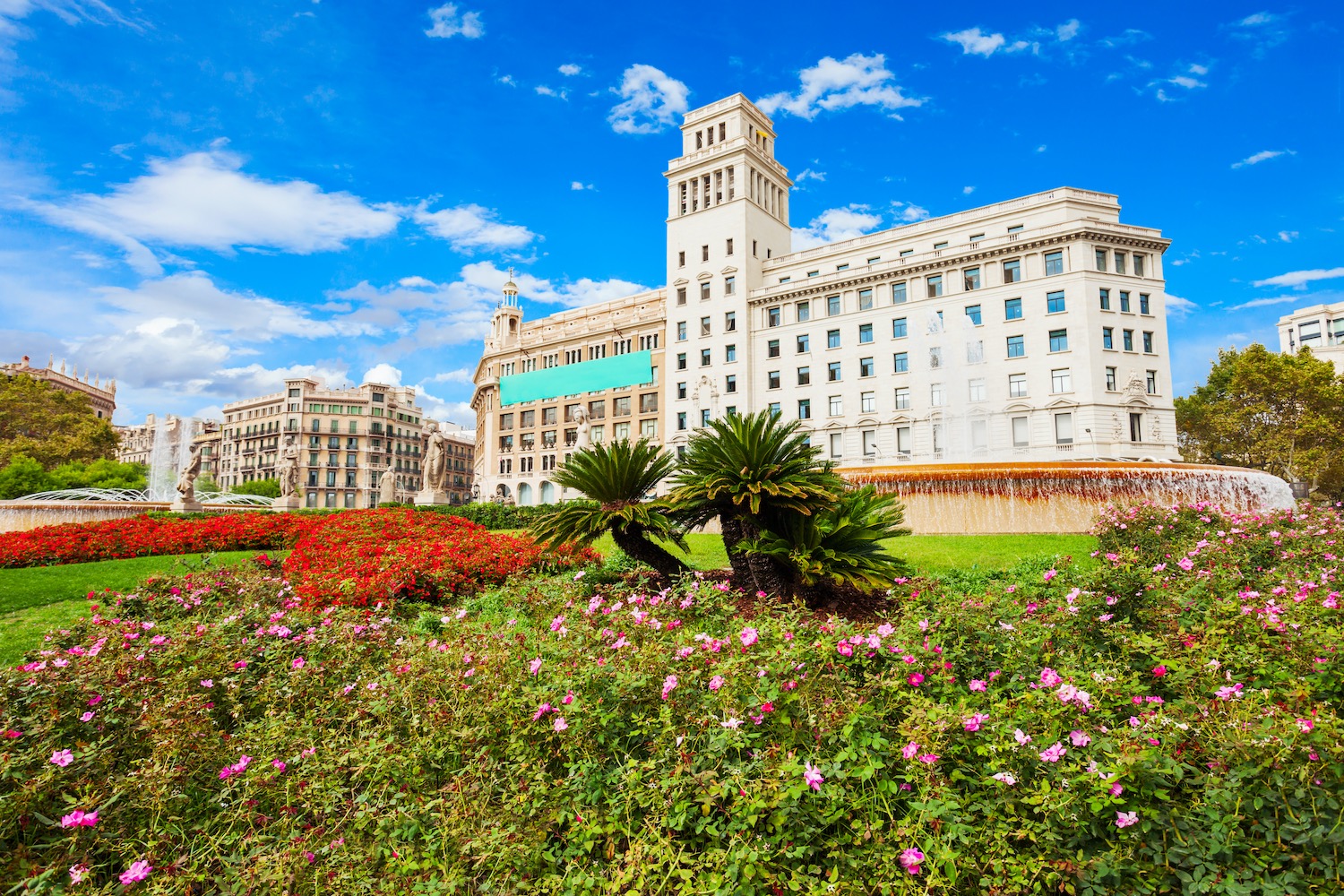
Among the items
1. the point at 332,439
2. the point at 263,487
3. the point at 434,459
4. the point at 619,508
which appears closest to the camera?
the point at 619,508

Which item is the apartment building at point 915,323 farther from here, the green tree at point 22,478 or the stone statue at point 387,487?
the green tree at point 22,478

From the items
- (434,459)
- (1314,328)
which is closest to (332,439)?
(434,459)

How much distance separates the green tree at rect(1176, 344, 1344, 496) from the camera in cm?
4388

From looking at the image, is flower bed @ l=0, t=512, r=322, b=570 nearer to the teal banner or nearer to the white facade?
the teal banner

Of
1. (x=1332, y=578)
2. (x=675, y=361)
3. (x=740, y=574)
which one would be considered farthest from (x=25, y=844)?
(x=675, y=361)

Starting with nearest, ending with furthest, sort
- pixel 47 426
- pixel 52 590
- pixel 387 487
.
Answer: pixel 52 590, pixel 387 487, pixel 47 426

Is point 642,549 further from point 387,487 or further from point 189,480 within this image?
point 189,480

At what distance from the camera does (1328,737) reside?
3.27 m

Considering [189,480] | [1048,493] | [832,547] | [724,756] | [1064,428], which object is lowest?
[724,756]

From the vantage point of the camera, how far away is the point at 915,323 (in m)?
48.3

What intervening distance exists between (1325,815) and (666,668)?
3.49 meters

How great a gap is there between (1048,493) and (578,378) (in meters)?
52.6

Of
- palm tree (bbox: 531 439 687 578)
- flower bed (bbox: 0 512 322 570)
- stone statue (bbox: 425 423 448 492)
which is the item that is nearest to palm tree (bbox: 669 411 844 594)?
palm tree (bbox: 531 439 687 578)

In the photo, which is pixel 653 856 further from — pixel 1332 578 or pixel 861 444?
pixel 861 444
